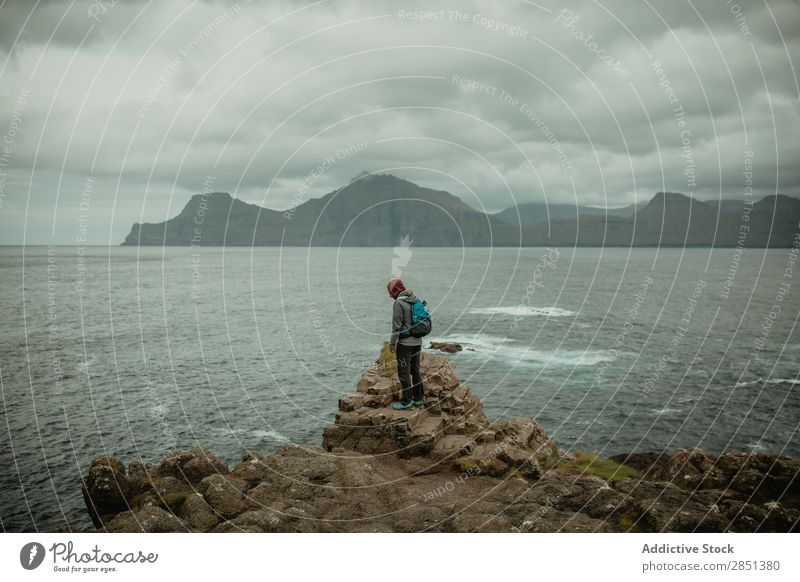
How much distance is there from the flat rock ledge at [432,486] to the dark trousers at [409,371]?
0.53 meters

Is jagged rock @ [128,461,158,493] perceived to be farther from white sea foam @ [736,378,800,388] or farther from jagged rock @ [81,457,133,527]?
white sea foam @ [736,378,800,388]

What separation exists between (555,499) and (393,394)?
22.9ft

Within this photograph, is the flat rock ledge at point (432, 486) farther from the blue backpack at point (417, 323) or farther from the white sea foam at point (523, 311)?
the white sea foam at point (523, 311)

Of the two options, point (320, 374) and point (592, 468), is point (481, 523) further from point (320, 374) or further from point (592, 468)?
point (320, 374)

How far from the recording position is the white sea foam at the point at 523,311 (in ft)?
240

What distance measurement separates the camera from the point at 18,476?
75.6 feet

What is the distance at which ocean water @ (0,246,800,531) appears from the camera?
27.5m

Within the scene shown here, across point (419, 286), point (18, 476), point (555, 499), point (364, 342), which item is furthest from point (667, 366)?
point (419, 286)

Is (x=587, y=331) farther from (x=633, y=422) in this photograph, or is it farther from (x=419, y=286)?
(x=419, y=286)

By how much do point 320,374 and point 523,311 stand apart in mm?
43429

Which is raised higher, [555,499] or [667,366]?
Answer: [555,499]

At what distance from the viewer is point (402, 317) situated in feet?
40.5

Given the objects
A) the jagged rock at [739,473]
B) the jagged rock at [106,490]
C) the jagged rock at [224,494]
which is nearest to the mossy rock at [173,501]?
the jagged rock at [224,494]
